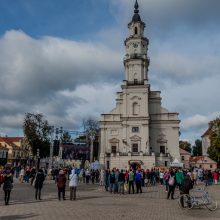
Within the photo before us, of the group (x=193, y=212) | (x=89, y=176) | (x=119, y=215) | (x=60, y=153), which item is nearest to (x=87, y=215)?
(x=119, y=215)

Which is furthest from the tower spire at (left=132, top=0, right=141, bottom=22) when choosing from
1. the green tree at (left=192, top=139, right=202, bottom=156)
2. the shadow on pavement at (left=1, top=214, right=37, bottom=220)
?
the green tree at (left=192, top=139, right=202, bottom=156)

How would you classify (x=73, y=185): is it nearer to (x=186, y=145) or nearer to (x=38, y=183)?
(x=38, y=183)

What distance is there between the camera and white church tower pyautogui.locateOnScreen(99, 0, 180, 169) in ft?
211

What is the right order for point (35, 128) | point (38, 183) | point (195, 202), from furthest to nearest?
point (35, 128) → point (38, 183) → point (195, 202)

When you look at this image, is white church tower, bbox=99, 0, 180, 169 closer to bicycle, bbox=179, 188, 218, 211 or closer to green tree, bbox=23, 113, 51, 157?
green tree, bbox=23, 113, 51, 157

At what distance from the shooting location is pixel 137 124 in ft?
220

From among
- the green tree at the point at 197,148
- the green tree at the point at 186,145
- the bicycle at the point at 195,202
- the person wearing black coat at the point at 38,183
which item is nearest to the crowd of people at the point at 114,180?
the person wearing black coat at the point at 38,183

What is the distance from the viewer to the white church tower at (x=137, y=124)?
64375 mm

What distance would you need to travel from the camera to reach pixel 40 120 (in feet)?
216

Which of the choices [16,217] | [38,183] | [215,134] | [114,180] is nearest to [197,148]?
[215,134]

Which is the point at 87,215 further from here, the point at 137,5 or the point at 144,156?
the point at 137,5

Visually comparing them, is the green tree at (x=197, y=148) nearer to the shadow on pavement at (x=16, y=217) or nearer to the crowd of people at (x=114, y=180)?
the crowd of people at (x=114, y=180)

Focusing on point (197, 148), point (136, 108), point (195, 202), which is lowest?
point (195, 202)

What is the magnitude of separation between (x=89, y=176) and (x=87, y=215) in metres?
22.8
